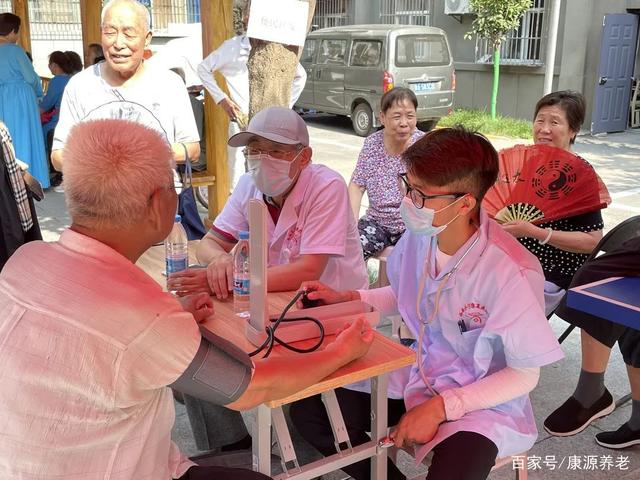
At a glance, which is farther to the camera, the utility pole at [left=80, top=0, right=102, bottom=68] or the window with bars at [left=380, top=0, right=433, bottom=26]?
the window with bars at [left=380, top=0, right=433, bottom=26]

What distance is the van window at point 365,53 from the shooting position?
12.1m

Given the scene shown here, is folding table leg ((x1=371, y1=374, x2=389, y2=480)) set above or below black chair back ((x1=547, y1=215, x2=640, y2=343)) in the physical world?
below

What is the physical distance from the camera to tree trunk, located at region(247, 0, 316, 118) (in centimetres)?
423

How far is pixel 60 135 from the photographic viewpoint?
342 cm

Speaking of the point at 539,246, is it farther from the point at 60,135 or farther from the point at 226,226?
the point at 60,135

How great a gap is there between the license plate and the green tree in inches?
68.1

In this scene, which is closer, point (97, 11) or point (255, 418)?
point (255, 418)

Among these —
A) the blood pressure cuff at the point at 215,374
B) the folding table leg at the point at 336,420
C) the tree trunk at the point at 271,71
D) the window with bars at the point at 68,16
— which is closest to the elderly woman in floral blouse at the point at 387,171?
the tree trunk at the point at 271,71

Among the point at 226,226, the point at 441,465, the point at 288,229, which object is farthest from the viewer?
the point at 226,226

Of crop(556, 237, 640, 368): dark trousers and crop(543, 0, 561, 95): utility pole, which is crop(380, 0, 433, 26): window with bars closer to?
crop(543, 0, 561, 95): utility pole

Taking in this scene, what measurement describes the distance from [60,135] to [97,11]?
4.11 m

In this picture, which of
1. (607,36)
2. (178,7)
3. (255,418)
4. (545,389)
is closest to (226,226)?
(255,418)

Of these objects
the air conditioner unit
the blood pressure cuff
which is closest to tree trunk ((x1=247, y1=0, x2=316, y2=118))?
the blood pressure cuff

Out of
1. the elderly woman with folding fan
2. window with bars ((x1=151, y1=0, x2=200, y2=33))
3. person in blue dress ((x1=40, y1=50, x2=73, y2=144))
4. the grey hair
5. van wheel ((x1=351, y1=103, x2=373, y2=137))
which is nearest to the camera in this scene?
the elderly woman with folding fan
